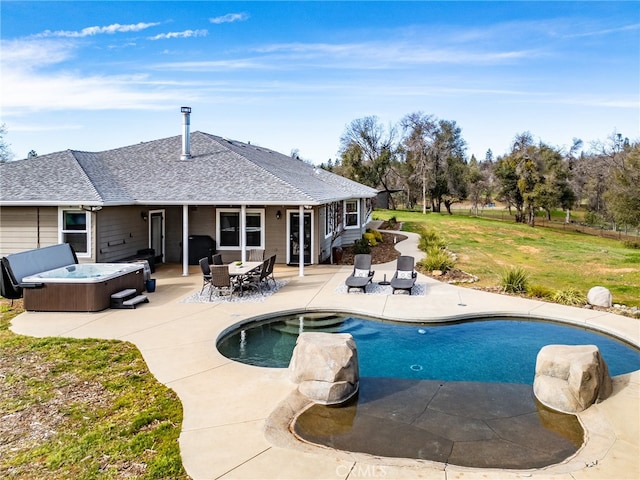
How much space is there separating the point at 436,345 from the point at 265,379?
390 centimetres

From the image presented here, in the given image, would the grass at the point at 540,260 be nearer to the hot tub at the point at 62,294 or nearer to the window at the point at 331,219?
Result: the window at the point at 331,219

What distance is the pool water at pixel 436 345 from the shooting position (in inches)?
301

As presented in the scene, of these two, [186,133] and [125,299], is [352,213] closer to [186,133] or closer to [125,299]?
[186,133]

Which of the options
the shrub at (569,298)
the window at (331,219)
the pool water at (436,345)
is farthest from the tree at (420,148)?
the pool water at (436,345)

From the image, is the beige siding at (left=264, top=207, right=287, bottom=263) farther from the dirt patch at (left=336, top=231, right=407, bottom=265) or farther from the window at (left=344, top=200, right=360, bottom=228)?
the window at (left=344, top=200, right=360, bottom=228)

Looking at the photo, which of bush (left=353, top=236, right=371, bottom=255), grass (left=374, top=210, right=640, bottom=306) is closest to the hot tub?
grass (left=374, top=210, right=640, bottom=306)

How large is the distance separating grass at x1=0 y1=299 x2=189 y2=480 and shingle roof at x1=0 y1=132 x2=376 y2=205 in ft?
24.0

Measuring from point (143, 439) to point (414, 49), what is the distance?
717 inches

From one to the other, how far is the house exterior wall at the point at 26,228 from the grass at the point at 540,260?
14254 mm

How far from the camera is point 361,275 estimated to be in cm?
1470

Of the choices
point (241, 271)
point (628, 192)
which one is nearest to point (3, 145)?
point (241, 271)

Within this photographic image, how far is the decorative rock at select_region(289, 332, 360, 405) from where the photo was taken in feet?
20.0

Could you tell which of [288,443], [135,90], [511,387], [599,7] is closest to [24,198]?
[135,90]

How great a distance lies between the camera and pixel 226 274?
11789mm
